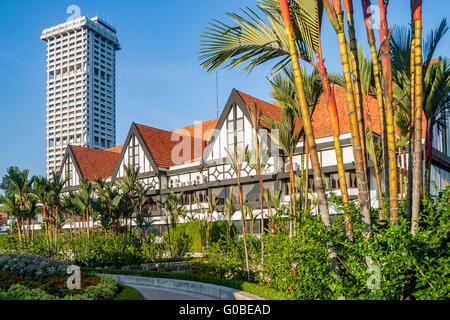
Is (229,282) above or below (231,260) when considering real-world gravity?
below

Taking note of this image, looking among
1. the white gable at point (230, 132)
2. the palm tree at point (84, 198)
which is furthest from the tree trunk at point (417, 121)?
the white gable at point (230, 132)

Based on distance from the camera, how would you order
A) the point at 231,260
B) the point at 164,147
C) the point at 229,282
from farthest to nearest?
the point at 164,147
the point at 231,260
the point at 229,282

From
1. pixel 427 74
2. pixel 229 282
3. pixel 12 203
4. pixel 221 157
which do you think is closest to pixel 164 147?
pixel 221 157

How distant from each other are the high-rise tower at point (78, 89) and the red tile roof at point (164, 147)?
108 metres

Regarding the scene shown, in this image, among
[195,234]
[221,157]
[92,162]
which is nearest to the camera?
[195,234]

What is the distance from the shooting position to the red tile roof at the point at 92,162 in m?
44.7

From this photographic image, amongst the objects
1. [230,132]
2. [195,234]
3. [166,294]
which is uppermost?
[230,132]

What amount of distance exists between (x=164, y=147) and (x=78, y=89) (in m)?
116

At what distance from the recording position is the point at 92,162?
46312 mm

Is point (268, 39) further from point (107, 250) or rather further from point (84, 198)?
point (84, 198)

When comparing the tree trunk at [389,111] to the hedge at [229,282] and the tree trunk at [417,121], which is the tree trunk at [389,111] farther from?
Answer: the hedge at [229,282]

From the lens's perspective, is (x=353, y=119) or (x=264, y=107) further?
(x=264, y=107)

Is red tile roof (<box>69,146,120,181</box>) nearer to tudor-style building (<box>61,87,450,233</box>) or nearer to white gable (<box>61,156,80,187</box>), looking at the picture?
tudor-style building (<box>61,87,450,233</box>)
